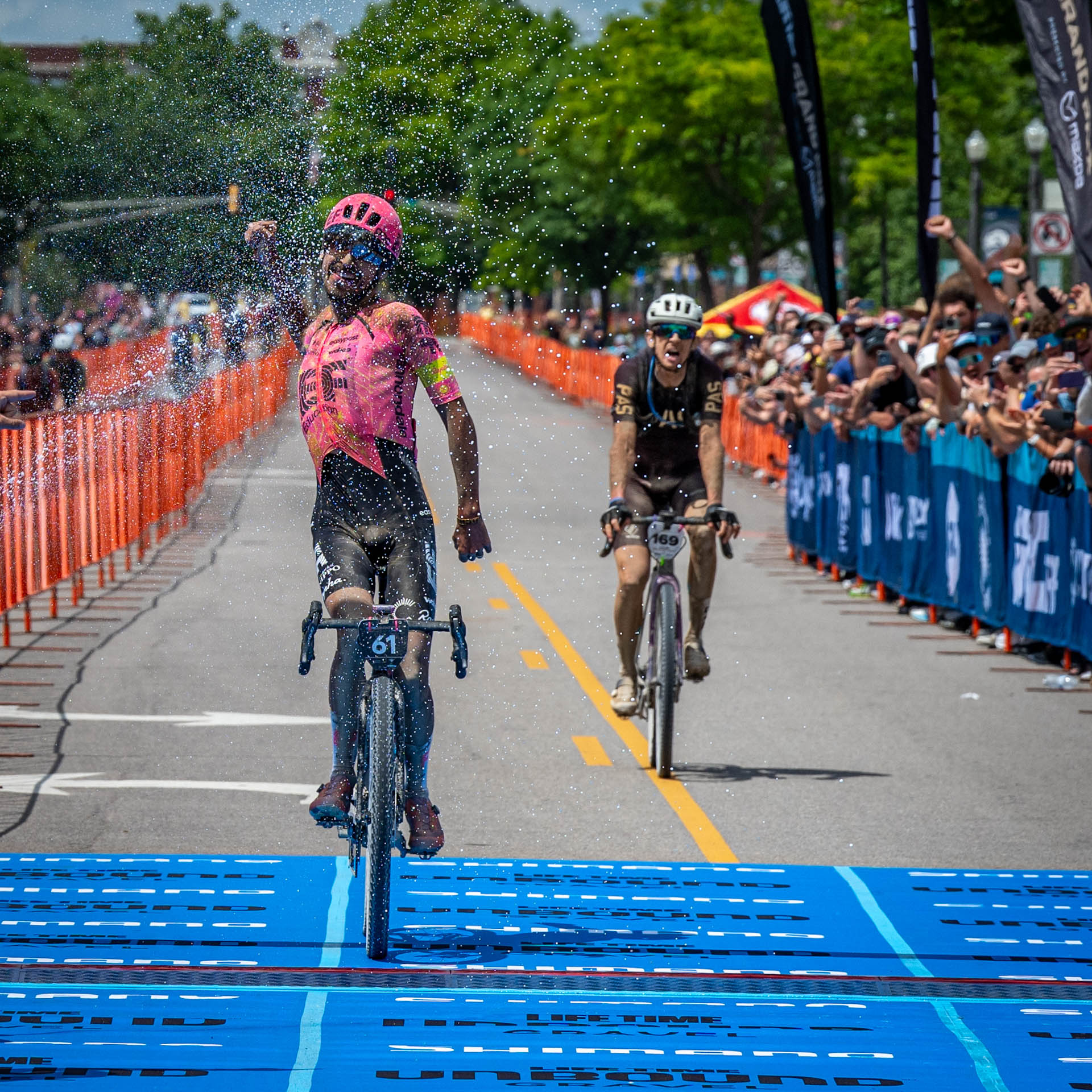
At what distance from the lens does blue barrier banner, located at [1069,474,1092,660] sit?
524 inches

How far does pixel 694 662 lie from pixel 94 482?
9.82 meters

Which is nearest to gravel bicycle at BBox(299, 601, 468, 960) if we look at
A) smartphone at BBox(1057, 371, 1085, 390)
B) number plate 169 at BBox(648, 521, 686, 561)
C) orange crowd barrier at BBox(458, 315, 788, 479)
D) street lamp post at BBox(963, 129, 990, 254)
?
number plate 169 at BBox(648, 521, 686, 561)

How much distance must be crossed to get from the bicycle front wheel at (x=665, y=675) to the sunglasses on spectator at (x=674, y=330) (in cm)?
119

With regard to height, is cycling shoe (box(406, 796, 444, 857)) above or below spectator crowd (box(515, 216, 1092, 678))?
below

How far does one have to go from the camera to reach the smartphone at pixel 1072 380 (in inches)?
531

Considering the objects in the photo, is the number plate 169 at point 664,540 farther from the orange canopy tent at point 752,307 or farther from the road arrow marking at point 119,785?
the orange canopy tent at point 752,307

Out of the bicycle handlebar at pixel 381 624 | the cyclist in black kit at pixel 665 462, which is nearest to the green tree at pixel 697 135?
the cyclist in black kit at pixel 665 462

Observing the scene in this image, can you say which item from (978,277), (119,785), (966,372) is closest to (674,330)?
(119,785)

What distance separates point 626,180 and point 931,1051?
49.6 m

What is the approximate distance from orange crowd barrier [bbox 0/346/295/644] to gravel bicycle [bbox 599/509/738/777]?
5876mm

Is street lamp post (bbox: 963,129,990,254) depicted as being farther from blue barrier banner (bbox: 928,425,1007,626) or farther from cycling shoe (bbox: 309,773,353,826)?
cycling shoe (bbox: 309,773,353,826)

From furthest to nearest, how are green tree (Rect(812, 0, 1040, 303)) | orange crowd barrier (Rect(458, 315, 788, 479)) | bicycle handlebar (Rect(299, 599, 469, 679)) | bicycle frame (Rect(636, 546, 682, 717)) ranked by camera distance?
green tree (Rect(812, 0, 1040, 303))
orange crowd barrier (Rect(458, 315, 788, 479))
bicycle frame (Rect(636, 546, 682, 717))
bicycle handlebar (Rect(299, 599, 469, 679))

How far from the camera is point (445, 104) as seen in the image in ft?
39.7

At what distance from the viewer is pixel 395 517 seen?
6.81 m
